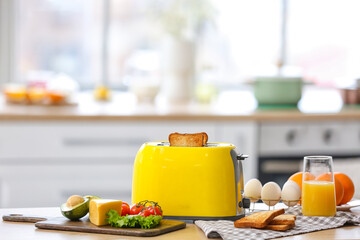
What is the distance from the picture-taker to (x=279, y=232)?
1.32 metres

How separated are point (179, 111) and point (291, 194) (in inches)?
64.9

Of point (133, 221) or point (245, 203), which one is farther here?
point (245, 203)

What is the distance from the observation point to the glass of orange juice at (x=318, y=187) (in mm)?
1455

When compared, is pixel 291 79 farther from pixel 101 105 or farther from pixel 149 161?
pixel 149 161

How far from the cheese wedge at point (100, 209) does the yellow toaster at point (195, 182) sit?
0.11 metres

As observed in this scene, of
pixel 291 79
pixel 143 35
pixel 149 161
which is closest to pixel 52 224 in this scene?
pixel 149 161

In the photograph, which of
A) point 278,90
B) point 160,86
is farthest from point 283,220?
point 160,86

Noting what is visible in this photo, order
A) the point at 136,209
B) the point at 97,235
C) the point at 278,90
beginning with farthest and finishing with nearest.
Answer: the point at 278,90, the point at 136,209, the point at 97,235

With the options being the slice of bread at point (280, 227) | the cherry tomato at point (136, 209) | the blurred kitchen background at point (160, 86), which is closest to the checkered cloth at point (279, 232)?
the slice of bread at point (280, 227)

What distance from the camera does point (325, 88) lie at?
14.5 feet

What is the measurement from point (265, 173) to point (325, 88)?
1464 millimetres

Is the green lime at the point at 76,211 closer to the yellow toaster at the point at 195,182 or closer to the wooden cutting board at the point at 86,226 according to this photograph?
the wooden cutting board at the point at 86,226

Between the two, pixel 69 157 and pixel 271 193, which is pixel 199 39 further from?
pixel 271 193

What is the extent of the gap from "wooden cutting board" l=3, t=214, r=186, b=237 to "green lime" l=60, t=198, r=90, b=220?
0.5 inches
